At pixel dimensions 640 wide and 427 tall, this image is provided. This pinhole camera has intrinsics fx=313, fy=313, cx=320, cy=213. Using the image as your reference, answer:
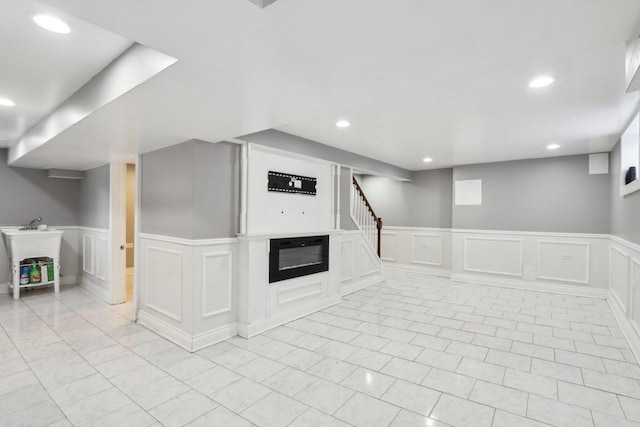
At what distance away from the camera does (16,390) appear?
2.41 meters

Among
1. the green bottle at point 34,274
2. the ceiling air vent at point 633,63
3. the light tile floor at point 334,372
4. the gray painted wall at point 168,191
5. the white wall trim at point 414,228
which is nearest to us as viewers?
the ceiling air vent at point 633,63

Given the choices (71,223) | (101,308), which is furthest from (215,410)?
(71,223)

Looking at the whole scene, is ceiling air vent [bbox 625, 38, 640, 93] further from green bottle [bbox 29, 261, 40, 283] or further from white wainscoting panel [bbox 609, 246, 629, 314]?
green bottle [bbox 29, 261, 40, 283]

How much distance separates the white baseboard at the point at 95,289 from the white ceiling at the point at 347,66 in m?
2.30

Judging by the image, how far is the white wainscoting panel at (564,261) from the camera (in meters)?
5.35

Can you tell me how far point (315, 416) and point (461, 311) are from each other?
309cm

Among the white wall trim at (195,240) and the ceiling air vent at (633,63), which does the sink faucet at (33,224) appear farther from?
the ceiling air vent at (633,63)

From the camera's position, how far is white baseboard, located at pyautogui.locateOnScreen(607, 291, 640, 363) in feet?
9.96

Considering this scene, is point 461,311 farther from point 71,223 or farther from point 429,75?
point 71,223

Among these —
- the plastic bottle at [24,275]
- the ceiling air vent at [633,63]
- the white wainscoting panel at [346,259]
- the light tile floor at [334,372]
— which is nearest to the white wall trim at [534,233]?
the light tile floor at [334,372]

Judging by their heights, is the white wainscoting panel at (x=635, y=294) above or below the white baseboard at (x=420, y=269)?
above

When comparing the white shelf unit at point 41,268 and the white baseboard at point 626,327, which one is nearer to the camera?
the white baseboard at point 626,327

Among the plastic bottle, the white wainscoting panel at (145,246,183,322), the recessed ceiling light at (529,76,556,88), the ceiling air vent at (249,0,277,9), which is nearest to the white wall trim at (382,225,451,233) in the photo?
the recessed ceiling light at (529,76,556,88)

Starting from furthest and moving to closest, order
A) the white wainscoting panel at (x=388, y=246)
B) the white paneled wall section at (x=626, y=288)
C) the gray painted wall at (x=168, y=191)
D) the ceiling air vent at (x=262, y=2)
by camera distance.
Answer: the white wainscoting panel at (x=388, y=246) → the gray painted wall at (x=168, y=191) → the white paneled wall section at (x=626, y=288) → the ceiling air vent at (x=262, y=2)
